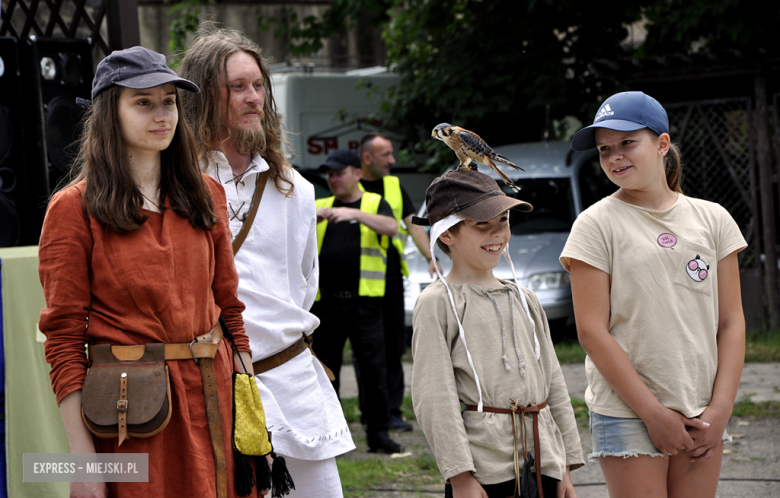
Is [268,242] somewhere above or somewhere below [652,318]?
above

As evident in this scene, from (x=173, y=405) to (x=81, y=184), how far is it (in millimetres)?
691

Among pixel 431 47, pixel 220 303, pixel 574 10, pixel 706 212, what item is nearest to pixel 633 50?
pixel 574 10

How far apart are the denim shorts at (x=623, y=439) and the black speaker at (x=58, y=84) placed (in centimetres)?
354

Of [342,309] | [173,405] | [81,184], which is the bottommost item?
[342,309]

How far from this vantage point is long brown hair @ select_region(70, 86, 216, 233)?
236 centimetres

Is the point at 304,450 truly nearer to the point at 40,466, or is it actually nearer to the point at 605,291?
the point at 40,466

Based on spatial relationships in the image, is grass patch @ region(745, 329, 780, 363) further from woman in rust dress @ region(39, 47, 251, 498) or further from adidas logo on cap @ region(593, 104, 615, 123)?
woman in rust dress @ region(39, 47, 251, 498)

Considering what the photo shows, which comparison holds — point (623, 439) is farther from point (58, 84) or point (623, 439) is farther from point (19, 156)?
point (58, 84)

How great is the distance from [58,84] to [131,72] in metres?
2.91

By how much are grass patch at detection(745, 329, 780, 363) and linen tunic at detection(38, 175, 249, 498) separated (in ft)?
22.8

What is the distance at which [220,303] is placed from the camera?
2660mm

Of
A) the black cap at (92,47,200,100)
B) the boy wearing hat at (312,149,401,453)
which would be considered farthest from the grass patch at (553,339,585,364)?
the black cap at (92,47,200,100)

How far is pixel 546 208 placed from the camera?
9922 millimetres

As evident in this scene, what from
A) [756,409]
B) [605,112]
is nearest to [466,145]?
[605,112]
